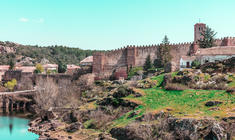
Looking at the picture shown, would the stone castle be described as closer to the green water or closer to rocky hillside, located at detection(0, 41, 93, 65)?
the green water

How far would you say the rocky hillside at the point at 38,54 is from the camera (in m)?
116

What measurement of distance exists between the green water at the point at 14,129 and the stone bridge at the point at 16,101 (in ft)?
38.3

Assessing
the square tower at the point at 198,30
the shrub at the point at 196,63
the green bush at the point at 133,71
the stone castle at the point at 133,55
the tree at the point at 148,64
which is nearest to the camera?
the shrub at the point at 196,63

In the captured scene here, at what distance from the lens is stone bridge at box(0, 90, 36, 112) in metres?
57.8

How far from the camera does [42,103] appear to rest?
46.8 meters

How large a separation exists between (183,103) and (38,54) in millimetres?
102724

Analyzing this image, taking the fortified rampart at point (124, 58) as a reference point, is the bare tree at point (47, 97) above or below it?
below

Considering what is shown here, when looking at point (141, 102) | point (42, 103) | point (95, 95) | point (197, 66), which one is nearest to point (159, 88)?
point (141, 102)

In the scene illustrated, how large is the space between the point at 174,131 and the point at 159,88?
46.4 ft

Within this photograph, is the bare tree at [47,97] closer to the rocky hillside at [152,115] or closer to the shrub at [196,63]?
the rocky hillside at [152,115]

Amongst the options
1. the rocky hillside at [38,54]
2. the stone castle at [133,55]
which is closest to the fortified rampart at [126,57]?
the stone castle at [133,55]

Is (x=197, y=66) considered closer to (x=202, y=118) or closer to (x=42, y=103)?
(x=202, y=118)

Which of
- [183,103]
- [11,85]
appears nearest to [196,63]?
[183,103]

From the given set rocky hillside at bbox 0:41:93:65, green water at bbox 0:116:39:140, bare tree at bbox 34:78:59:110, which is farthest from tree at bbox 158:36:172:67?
rocky hillside at bbox 0:41:93:65
